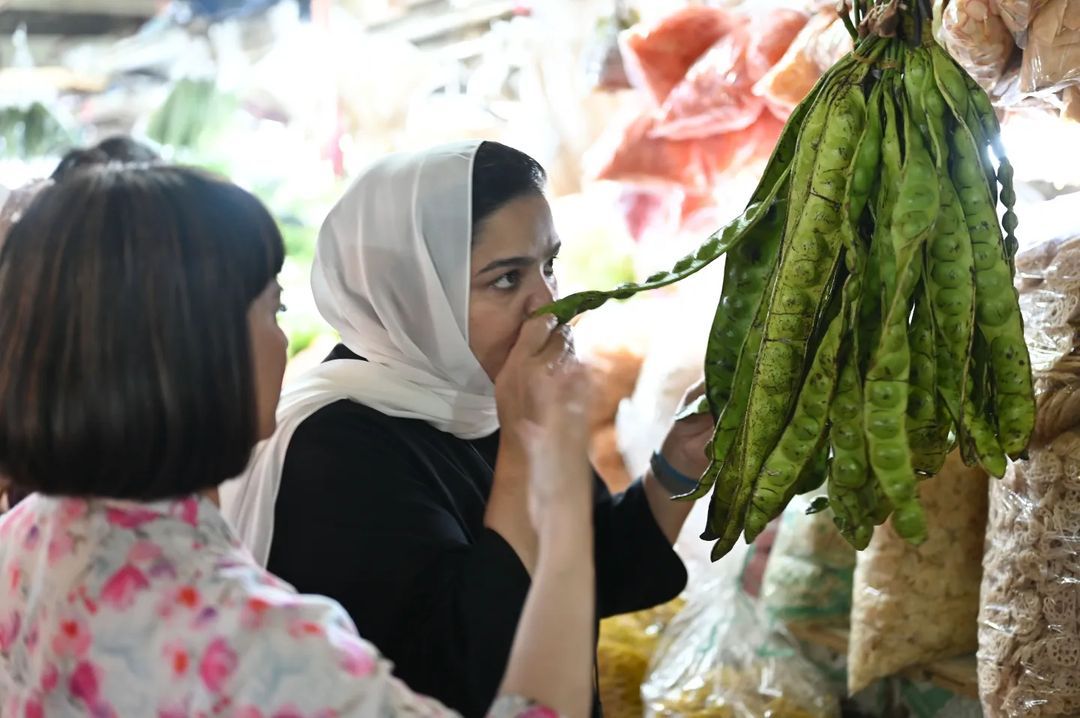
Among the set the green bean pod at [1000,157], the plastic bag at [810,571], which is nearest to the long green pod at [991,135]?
the green bean pod at [1000,157]

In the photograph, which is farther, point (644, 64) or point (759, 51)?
point (644, 64)

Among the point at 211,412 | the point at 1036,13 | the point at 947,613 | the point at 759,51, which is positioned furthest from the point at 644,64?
the point at 211,412

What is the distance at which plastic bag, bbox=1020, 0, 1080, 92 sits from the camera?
3.42 ft

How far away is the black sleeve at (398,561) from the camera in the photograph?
40.5 inches

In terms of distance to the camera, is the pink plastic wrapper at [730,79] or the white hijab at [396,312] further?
the pink plastic wrapper at [730,79]

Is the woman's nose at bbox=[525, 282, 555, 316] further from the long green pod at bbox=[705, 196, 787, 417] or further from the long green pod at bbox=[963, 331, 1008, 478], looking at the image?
the long green pod at bbox=[963, 331, 1008, 478]

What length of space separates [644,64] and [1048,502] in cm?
107

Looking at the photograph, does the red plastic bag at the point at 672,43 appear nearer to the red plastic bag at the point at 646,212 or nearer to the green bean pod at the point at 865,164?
the red plastic bag at the point at 646,212

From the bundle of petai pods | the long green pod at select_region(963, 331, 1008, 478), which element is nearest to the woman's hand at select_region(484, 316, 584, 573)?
the bundle of petai pods

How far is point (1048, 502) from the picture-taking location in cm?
114

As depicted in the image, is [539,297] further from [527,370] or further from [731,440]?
[731,440]

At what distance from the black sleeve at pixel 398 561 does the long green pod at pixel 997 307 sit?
1.46 ft

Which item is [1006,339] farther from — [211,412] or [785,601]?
[785,601]

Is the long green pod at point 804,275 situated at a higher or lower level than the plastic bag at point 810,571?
higher
